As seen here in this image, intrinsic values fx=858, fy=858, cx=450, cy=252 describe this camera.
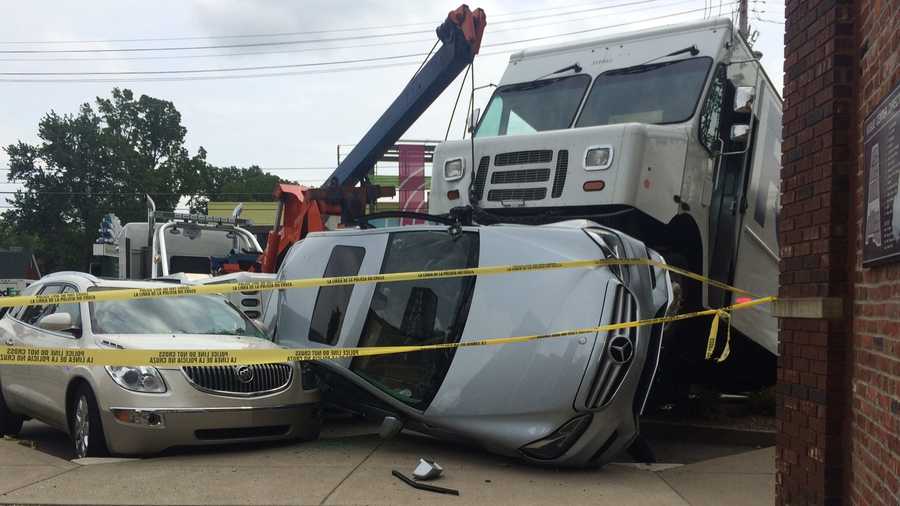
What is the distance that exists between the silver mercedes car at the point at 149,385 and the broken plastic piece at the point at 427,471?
1640 mm

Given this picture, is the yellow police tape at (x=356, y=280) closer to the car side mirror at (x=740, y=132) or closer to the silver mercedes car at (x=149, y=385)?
the silver mercedes car at (x=149, y=385)

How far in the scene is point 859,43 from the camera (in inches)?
173

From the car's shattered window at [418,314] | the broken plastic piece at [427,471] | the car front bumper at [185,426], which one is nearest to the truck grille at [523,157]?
the car's shattered window at [418,314]

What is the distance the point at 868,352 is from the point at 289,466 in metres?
4.22

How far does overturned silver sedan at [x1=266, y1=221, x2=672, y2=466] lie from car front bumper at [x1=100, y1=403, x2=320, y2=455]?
70cm

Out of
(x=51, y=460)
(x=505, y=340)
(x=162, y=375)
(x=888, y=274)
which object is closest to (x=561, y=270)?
(x=505, y=340)

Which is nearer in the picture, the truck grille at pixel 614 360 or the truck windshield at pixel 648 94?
the truck grille at pixel 614 360

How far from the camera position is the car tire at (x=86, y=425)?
6820 millimetres

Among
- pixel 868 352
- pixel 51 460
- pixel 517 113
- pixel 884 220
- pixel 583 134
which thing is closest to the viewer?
pixel 884 220

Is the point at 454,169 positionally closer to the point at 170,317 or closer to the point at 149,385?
the point at 170,317

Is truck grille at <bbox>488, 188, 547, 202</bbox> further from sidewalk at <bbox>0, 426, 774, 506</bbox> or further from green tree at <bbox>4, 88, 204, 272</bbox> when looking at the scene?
green tree at <bbox>4, 88, 204, 272</bbox>

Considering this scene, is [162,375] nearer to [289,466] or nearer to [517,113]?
[289,466]

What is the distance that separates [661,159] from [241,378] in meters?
4.17

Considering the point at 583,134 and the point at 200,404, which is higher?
the point at 583,134
